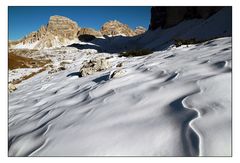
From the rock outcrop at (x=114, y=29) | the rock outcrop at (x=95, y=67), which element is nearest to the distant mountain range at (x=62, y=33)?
the rock outcrop at (x=114, y=29)

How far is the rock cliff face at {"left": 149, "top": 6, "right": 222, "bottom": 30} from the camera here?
54.9m

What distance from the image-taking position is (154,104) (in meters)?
2.79

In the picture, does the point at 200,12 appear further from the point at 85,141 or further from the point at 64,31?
the point at 64,31

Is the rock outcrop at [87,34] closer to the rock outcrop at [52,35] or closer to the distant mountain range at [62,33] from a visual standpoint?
the distant mountain range at [62,33]

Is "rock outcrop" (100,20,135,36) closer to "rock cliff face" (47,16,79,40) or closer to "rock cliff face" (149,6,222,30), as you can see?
"rock cliff face" (47,16,79,40)

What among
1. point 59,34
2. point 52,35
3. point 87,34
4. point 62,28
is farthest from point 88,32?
point 52,35

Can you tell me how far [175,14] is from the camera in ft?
223

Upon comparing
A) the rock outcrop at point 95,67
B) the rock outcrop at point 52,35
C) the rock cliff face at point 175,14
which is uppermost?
the rock outcrop at point 52,35

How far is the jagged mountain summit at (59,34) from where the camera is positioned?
13288 centimetres

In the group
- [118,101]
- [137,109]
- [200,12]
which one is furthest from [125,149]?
[200,12]

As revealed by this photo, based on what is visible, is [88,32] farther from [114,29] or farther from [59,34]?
[114,29]

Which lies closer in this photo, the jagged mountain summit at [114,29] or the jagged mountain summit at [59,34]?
Answer: the jagged mountain summit at [59,34]

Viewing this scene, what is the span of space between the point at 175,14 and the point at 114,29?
105m
